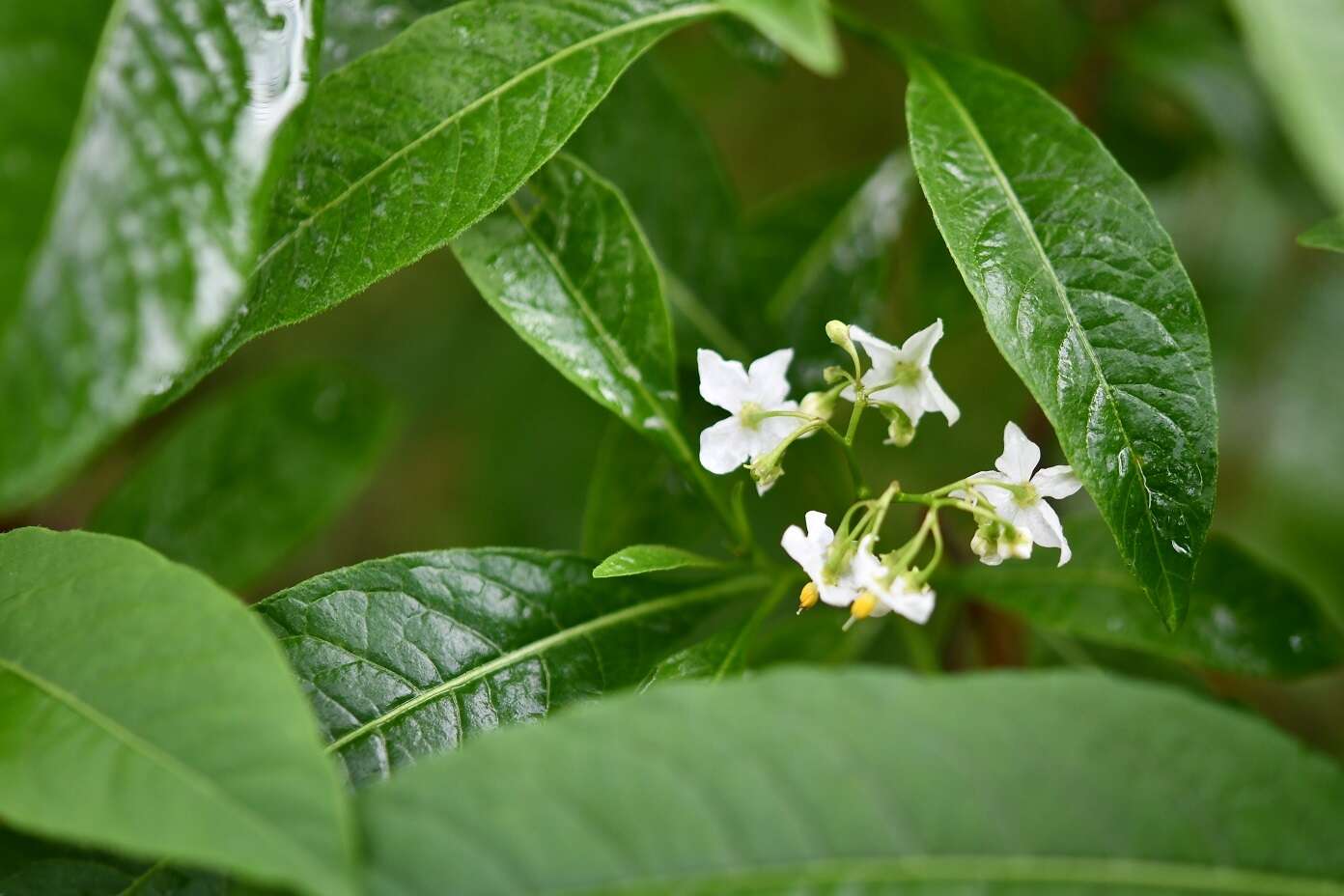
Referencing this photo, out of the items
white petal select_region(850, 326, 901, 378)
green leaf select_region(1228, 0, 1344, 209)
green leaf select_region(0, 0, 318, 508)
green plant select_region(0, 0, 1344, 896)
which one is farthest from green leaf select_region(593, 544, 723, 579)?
green leaf select_region(1228, 0, 1344, 209)

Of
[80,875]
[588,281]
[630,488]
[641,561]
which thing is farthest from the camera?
[630,488]

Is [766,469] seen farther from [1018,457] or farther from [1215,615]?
[1215,615]

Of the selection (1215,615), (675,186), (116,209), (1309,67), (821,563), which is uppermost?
(116,209)

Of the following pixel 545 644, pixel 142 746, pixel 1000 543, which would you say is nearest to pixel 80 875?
pixel 142 746

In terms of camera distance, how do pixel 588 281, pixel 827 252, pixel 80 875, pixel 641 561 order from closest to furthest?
pixel 80 875 → pixel 641 561 → pixel 588 281 → pixel 827 252

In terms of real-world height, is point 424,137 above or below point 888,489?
above

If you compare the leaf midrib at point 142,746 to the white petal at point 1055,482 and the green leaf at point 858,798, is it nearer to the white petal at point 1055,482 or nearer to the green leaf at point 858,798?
the green leaf at point 858,798

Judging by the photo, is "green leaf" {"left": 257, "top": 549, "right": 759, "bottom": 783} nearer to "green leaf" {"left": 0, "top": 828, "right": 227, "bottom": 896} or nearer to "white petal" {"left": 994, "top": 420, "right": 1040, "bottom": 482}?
"green leaf" {"left": 0, "top": 828, "right": 227, "bottom": 896}
